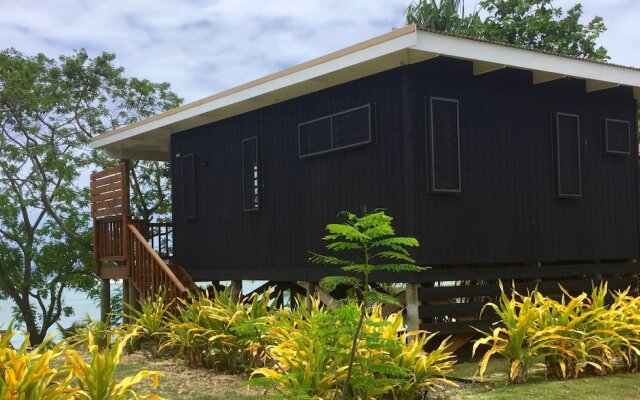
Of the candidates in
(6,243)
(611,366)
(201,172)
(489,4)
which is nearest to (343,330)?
(611,366)

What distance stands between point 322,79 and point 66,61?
14.4 meters

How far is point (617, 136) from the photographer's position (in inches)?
472

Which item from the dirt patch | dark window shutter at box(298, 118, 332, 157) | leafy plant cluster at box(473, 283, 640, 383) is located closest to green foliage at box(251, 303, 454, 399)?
the dirt patch

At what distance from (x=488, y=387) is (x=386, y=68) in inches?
169

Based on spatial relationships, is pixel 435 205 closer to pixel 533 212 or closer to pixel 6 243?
pixel 533 212

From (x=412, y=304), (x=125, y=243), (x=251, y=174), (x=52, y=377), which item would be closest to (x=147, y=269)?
(x=125, y=243)

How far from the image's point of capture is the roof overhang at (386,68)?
9.00 meters

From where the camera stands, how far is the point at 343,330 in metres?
5.71

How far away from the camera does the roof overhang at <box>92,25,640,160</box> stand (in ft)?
29.5

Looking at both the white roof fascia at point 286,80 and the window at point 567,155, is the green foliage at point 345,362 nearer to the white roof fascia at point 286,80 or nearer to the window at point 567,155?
the white roof fascia at point 286,80

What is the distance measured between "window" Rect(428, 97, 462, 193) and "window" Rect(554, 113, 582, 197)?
2116mm

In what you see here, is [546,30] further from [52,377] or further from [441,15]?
[52,377]

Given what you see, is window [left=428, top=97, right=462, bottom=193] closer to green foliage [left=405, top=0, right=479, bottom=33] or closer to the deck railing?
the deck railing

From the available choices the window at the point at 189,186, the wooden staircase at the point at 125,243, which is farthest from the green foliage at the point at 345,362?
the window at the point at 189,186
